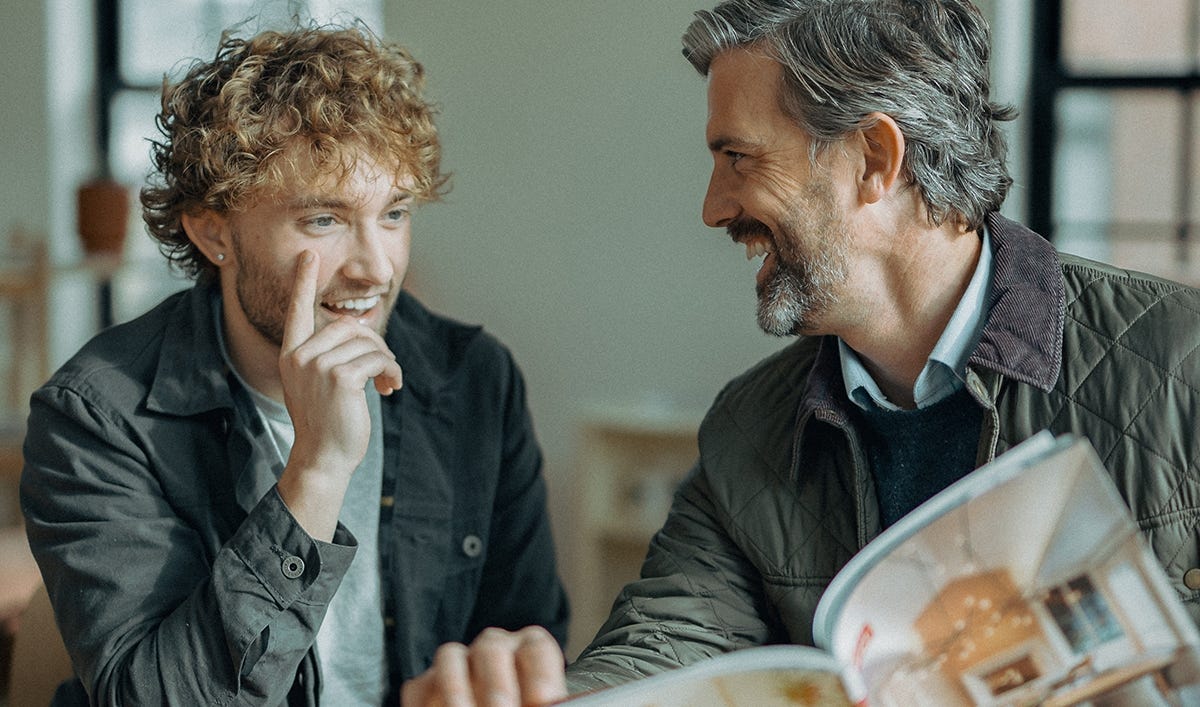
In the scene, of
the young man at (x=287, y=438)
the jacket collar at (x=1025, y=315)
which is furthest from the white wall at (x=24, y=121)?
the jacket collar at (x=1025, y=315)

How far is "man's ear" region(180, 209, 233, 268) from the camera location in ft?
4.95

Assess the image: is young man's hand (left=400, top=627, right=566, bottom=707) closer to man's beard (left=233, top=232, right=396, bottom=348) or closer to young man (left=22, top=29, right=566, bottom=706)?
young man (left=22, top=29, right=566, bottom=706)

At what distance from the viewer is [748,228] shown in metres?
1.37

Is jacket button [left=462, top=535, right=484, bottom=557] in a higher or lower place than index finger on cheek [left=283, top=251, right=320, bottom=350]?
lower

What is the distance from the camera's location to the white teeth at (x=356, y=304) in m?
1.45

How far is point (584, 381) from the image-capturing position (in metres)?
3.46

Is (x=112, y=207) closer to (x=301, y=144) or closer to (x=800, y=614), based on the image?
(x=301, y=144)

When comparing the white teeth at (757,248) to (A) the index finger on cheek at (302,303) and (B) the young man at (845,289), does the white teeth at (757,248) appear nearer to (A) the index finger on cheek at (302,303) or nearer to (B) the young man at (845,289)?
(B) the young man at (845,289)

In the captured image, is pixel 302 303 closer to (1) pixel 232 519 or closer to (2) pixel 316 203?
(2) pixel 316 203

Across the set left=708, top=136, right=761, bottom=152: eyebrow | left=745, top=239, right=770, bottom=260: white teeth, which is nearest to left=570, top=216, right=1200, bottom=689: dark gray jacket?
left=745, top=239, right=770, bottom=260: white teeth

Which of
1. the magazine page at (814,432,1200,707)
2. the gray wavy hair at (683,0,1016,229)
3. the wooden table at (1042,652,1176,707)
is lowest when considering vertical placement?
the wooden table at (1042,652,1176,707)

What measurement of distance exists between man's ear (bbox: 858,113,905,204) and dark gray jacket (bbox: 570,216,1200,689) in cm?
14

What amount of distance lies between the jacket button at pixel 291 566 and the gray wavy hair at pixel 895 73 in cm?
69

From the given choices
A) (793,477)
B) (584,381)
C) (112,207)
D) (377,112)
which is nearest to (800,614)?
(793,477)
